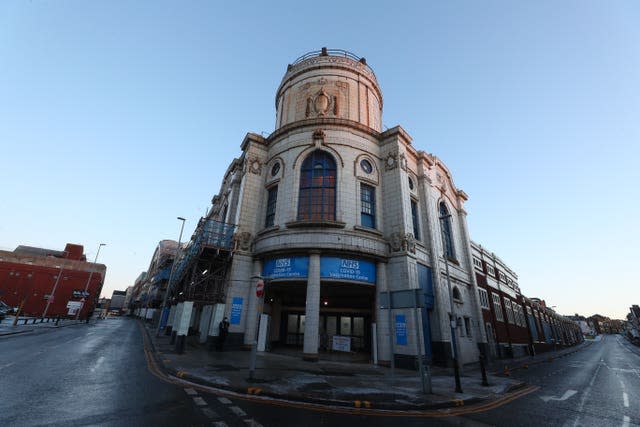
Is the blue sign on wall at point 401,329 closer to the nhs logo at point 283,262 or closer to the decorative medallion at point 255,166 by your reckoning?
the nhs logo at point 283,262

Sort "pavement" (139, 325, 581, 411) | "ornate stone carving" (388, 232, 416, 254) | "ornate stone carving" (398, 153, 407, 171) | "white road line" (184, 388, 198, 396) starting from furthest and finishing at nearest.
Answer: "ornate stone carving" (398, 153, 407, 171) < "ornate stone carving" (388, 232, 416, 254) < "pavement" (139, 325, 581, 411) < "white road line" (184, 388, 198, 396)

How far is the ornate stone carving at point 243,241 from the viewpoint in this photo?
20880mm

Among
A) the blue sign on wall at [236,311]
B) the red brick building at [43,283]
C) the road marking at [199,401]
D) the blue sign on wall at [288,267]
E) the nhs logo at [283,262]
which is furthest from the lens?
the red brick building at [43,283]

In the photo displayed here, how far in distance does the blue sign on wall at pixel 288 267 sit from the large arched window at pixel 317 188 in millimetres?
2856

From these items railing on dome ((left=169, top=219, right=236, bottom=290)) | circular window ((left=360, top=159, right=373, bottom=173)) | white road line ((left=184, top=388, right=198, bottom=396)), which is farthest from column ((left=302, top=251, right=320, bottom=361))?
white road line ((left=184, top=388, right=198, bottom=396))

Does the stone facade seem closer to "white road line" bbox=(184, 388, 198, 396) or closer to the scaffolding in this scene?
the scaffolding

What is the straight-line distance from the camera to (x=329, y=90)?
81.9 feet

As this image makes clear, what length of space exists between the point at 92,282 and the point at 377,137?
7453cm

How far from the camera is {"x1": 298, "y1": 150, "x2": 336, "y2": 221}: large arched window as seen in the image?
20.1 metres

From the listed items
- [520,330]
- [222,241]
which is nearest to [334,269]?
[222,241]

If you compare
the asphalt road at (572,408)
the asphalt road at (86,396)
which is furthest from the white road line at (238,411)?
the asphalt road at (572,408)

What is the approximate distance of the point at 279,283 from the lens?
19.8m

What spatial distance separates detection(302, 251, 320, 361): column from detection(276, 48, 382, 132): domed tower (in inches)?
472

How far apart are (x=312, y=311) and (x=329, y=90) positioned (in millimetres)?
18411
